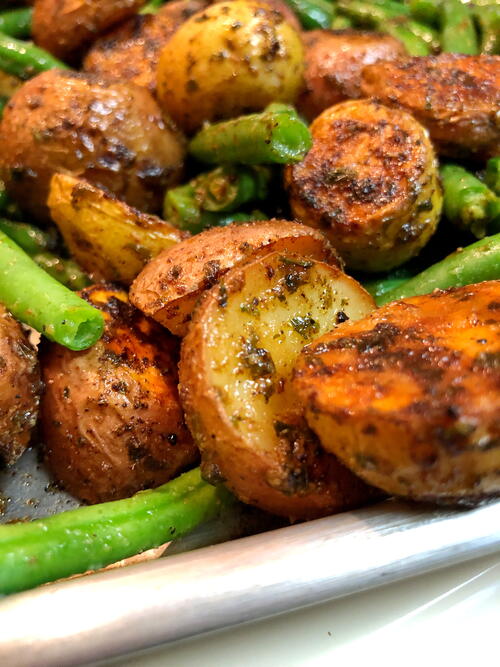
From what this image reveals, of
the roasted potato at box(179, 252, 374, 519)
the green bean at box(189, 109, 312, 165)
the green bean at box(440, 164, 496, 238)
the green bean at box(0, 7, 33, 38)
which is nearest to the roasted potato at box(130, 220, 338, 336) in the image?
the roasted potato at box(179, 252, 374, 519)

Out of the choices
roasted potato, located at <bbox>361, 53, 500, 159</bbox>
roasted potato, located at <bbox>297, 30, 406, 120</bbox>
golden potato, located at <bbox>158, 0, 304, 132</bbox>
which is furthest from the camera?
roasted potato, located at <bbox>297, 30, 406, 120</bbox>

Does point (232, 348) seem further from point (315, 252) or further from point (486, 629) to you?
point (486, 629)

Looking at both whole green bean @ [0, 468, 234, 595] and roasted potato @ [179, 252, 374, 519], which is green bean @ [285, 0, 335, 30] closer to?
roasted potato @ [179, 252, 374, 519]

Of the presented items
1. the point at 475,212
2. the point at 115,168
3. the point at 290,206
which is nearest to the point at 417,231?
the point at 475,212

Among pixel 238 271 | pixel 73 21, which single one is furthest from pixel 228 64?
pixel 238 271

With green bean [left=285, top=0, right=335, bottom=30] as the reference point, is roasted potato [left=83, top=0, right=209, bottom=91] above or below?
above

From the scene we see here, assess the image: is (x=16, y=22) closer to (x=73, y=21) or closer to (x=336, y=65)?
(x=73, y=21)
